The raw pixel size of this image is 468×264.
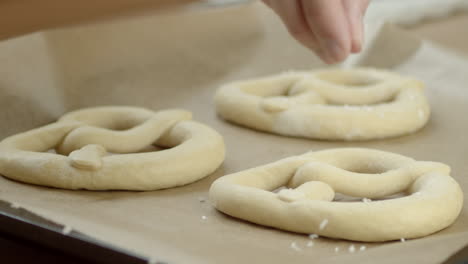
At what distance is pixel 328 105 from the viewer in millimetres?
1784

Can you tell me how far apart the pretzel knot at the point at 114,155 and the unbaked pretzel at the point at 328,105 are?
8.1 inches

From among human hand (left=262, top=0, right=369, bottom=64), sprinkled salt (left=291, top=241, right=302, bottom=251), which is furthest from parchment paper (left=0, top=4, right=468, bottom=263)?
human hand (left=262, top=0, right=369, bottom=64)

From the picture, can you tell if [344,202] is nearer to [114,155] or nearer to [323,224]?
[323,224]

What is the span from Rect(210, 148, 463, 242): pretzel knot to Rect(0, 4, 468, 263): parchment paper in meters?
0.02

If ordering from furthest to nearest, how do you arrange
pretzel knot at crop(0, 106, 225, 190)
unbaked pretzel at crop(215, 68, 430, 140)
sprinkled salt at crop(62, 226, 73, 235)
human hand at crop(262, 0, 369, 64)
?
1. unbaked pretzel at crop(215, 68, 430, 140)
2. pretzel knot at crop(0, 106, 225, 190)
3. human hand at crop(262, 0, 369, 64)
4. sprinkled salt at crop(62, 226, 73, 235)

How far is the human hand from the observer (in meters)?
1.14

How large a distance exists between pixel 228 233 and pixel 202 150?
27 cm

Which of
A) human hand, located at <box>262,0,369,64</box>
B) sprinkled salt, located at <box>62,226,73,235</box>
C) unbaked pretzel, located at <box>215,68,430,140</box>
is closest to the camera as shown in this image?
sprinkled salt, located at <box>62,226,73,235</box>

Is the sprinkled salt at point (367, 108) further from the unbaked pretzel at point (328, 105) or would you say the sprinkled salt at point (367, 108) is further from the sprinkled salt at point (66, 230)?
the sprinkled salt at point (66, 230)

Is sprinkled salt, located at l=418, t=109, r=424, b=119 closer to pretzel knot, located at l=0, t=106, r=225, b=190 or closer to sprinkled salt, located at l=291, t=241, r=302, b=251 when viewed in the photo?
pretzel knot, located at l=0, t=106, r=225, b=190

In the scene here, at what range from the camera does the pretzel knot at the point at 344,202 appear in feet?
3.63

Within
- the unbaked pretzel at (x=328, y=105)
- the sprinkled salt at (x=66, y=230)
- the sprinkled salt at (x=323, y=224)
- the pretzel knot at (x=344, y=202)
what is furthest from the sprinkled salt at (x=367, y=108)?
the sprinkled salt at (x=66, y=230)

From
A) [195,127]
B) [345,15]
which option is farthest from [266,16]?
[345,15]

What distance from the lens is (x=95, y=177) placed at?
4.25ft
